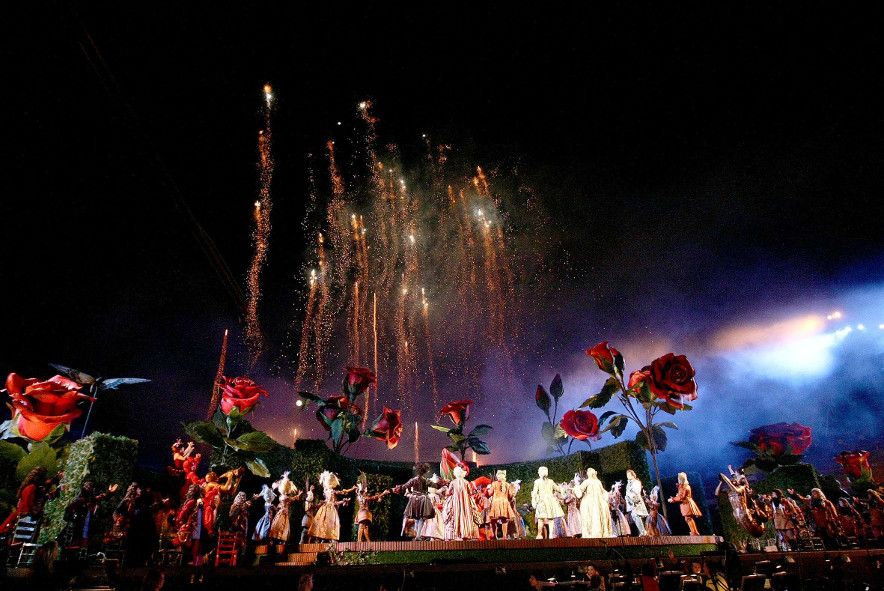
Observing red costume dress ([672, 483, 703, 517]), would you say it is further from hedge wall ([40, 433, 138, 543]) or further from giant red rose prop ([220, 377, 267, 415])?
hedge wall ([40, 433, 138, 543])

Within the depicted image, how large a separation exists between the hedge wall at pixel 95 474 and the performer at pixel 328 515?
4.79 metres

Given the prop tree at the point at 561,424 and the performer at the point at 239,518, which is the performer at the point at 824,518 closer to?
the prop tree at the point at 561,424

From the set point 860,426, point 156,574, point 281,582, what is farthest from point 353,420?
point 860,426

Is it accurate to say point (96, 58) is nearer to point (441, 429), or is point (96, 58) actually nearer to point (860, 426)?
point (441, 429)

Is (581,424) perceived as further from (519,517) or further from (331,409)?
(331,409)

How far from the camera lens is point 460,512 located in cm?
1359

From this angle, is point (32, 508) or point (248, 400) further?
point (248, 400)

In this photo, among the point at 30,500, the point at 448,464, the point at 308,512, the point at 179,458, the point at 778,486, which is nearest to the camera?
the point at 30,500

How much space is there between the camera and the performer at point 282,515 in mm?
12172

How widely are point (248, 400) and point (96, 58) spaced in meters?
9.01

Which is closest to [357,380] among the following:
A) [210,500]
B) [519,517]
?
[210,500]

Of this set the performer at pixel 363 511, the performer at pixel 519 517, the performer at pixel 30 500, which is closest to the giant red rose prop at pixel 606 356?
the performer at pixel 519 517

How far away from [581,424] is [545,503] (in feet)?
10.8

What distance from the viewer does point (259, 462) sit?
44.3 feet
